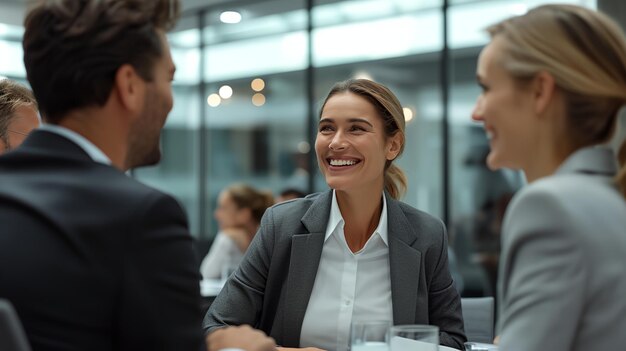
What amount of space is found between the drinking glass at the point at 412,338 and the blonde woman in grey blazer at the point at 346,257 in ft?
2.36

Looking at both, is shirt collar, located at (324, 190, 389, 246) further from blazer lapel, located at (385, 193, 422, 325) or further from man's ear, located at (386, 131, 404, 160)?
man's ear, located at (386, 131, 404, 160)

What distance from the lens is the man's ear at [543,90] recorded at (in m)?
1.24

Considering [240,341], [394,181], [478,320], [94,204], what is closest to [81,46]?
[94,204]

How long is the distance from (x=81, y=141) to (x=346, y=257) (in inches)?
45.8

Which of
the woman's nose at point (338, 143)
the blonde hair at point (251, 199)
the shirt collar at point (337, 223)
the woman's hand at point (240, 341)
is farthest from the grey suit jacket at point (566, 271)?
the blonde hair at point (251, 199)

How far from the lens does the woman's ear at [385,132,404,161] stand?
2.48 m

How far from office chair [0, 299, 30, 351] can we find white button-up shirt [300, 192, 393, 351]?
1170 mm

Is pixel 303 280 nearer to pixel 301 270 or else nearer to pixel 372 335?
pixel 301 270

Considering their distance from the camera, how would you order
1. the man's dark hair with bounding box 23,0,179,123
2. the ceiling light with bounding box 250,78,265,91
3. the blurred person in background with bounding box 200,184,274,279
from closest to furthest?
the man's dark hair with bounding box 23,0,179,123, the blurred person in background with bounding box 200,184,274,279, the ceiling light with bounding box 250,78,265,91

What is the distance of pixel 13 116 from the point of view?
2.46 meters

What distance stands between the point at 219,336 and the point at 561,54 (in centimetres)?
83

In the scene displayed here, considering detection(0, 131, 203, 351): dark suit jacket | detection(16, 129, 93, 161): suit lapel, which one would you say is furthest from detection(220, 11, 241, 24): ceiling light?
detection(0, 131, 203, 351): dark suit jacket

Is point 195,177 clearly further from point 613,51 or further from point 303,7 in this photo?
point 613,51

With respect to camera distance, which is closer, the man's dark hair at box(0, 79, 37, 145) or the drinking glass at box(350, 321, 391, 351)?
the drinking glass at box(350, 321, 391, 351)
